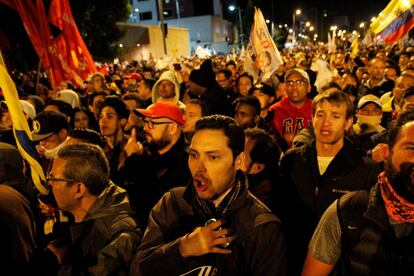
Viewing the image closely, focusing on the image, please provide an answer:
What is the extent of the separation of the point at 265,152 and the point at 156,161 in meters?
1.09

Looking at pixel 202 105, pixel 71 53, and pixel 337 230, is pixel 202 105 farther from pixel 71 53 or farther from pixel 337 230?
pixel 71 53

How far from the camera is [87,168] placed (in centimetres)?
260

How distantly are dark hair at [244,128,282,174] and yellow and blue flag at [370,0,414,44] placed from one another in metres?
5.72

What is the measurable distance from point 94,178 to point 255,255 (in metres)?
1.20

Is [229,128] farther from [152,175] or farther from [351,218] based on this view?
[152,175]

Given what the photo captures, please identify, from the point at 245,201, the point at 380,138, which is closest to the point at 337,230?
the point at 245,201

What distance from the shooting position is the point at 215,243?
181 cm

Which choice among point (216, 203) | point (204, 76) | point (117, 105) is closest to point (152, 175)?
point (216, 203)

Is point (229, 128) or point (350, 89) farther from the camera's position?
point (350, 89)

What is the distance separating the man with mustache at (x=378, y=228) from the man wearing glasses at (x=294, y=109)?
120 inches

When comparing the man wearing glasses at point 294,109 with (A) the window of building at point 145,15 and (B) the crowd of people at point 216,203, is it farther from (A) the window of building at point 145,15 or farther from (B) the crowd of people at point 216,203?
(A) the window of building at point 145,15

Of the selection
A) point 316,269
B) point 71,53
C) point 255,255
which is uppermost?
point 71,53

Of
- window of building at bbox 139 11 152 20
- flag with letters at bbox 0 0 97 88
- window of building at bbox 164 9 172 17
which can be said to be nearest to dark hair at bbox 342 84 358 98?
flag with letters at bbox 0 0 97 88

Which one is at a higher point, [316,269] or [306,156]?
[306,156]
